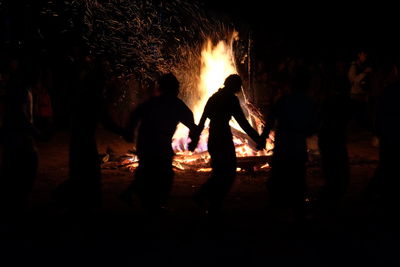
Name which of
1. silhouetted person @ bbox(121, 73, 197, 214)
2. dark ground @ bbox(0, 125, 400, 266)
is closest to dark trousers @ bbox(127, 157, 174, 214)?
silhouetted person @ bbox(121, 73, 197, 214)

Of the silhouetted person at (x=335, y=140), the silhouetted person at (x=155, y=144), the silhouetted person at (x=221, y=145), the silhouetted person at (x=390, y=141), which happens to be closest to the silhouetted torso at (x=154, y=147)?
the silhouetted person at (x=155, y=144)

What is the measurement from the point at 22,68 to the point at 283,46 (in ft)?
53.7

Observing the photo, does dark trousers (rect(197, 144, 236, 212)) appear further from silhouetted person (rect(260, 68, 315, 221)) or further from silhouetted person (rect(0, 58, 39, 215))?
silhouetted person (rect(0, 58, 39, 215))

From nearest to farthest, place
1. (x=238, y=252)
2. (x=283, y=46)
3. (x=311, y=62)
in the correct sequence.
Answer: (x=238, y=252) < (x=311, y=62) < (x=283, y=46)

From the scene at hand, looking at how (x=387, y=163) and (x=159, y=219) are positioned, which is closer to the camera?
(x=159, y=219)

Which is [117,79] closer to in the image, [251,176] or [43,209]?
[251,176]

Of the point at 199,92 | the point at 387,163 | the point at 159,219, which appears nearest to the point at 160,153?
the point at 159,219

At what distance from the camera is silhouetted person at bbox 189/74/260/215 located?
671cm

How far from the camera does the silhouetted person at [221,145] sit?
22.0ft

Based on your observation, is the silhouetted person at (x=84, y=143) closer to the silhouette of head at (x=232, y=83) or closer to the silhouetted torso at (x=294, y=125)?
the silhouette of head at (x=232, y=83)

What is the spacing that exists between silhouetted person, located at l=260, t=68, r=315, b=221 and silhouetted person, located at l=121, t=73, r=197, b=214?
129 centimetres

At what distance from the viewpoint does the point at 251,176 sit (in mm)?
10055

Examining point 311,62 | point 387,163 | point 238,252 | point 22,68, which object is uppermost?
point 311,62

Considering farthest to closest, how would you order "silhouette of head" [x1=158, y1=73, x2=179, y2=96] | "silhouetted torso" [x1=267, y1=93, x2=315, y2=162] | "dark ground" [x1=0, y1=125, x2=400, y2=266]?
"silhouette of head" [x1=158, y1=73, x2=179, y2=96]
"silhouetted torso" [x1=267, y1=93, x2=315, y2=162]
"dark ground" [x1=0, y1=125, x2=400, y2=266]
